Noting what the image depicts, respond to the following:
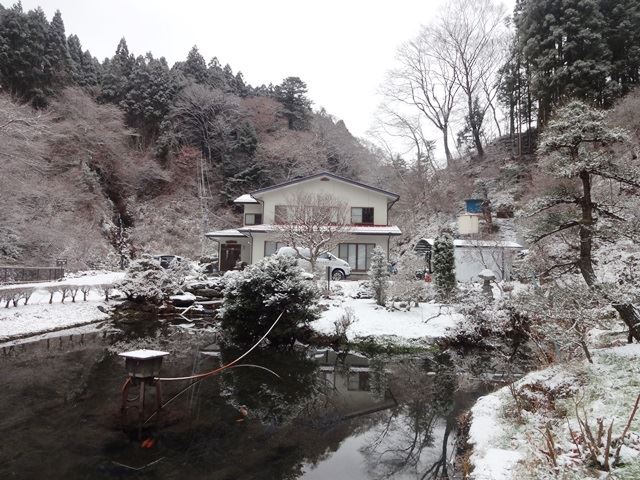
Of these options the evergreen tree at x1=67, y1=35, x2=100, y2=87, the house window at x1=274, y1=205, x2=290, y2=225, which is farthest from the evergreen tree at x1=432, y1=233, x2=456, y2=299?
the evergreen tree at x1=67, y1=35, x2=100, y2=87

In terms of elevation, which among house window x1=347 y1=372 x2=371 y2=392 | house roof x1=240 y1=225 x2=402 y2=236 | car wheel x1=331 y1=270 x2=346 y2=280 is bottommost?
house window x1=347 y1=372 x2=371 y2=392

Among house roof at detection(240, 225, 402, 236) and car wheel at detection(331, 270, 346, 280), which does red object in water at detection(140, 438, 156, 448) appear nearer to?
car wheel at detection(331, 270, 346, 280)

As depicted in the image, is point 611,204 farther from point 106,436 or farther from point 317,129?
point 317,129

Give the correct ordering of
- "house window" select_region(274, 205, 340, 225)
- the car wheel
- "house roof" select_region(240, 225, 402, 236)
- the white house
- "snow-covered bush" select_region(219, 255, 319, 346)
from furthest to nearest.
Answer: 1. the white house
2. "house roof" select_region(240, 225, 402, 236)
3. the car wheel
4. "house window" select_region(274, 205, 340, 225)
5. "snow-covered bush" select_region(219, 255, 319, 346)

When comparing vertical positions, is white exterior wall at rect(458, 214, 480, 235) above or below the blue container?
below

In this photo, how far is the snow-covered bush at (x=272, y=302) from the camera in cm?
1107

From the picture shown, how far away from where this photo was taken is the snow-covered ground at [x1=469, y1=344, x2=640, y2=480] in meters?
4.06

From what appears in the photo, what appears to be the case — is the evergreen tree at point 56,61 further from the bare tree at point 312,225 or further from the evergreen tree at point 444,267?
the evergreen tree at point 444,267

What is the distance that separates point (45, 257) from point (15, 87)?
15.4m

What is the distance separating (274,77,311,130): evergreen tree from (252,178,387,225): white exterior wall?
18.3 meters

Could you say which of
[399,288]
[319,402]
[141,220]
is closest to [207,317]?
[399,288]

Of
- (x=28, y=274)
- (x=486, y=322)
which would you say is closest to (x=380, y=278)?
(x=486, y=322)

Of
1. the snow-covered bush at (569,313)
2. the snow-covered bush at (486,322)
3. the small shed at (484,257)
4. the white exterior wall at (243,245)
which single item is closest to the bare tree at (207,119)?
the white exterior wall at (243,245)

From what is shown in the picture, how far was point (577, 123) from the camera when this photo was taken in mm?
7777
